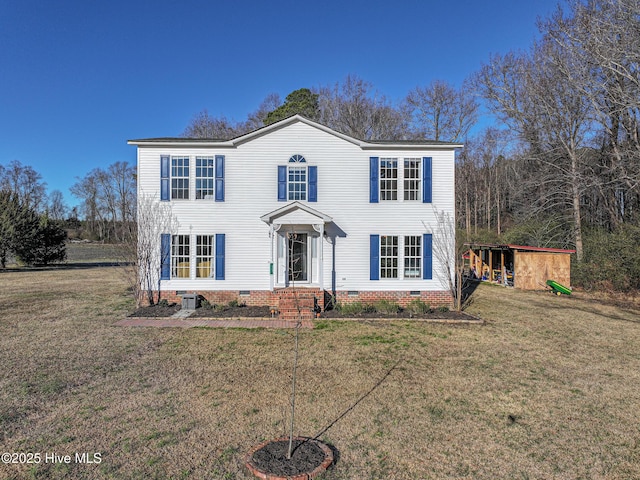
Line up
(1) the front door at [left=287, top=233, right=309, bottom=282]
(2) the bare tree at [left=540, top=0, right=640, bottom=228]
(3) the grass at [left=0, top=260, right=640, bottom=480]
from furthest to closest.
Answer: (2) the bare tree at [left=540, top=0, right=640, bottom=228] < (1) the front door at [left=287, top=233, right=309, bottom=282] < (3) the grass at [left=0, top=260, right=640, bottom=480]

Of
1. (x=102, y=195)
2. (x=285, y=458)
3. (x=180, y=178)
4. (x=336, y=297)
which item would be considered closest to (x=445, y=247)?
(x=336, y=297)

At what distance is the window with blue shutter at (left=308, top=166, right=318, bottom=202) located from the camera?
1338 centimetres

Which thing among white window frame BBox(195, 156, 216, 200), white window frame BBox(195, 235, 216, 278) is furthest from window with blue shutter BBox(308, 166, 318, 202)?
white window frame BBox(195, 235, 216, 278)

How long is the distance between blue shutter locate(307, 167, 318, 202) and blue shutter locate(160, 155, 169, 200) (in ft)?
16.6

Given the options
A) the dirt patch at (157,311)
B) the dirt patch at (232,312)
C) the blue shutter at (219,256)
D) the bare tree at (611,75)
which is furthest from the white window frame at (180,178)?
the bare tree at (611,75)

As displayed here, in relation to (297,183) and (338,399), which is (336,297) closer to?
(297,183)

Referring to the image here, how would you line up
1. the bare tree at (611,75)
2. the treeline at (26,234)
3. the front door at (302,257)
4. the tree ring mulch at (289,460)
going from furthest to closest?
the treeline at (26,234), the bare tree at (611,75), the front door at (302,257), the tree ring mulch at (289,460)

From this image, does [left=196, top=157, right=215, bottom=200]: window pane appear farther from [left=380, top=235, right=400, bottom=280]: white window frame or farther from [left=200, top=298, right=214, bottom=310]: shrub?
[left=380, top=235, right=400, bottom=280]: white window frame

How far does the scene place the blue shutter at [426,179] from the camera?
1347 centimetres

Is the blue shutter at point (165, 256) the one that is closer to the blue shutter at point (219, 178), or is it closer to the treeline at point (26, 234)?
the blue shutter at point (219, 178)

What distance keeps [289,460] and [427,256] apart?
10565 mm

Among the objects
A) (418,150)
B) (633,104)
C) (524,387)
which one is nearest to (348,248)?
(418,150)

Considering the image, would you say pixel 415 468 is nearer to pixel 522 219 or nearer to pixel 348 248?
pixel 348 248

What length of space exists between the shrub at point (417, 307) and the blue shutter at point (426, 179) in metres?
3.67
